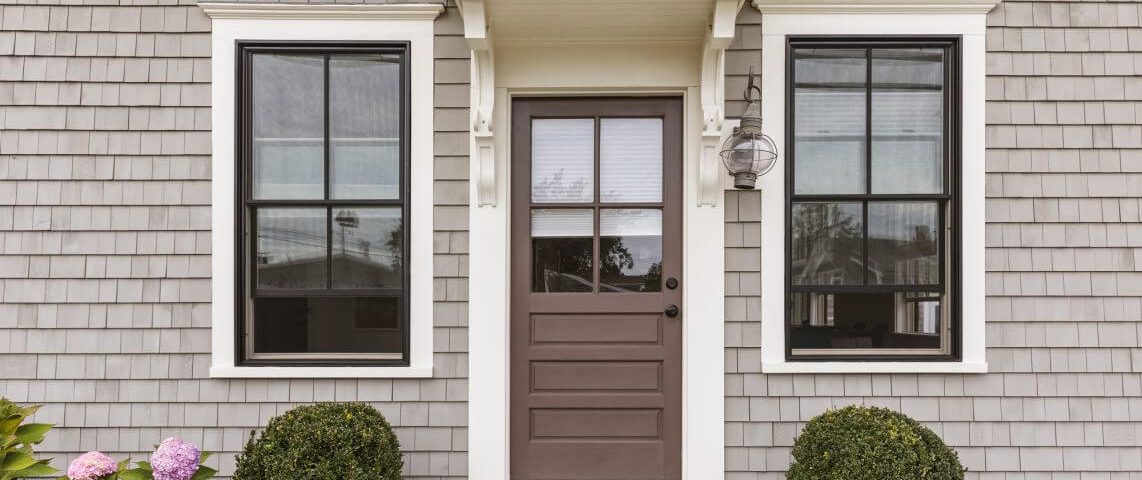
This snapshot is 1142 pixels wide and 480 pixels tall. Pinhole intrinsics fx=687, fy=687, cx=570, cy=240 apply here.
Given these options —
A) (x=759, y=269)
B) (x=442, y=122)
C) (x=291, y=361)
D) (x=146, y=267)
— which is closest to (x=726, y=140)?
(x=759, y=269)

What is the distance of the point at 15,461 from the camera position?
2.70m

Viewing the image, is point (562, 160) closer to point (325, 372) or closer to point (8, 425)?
point (325, 372)

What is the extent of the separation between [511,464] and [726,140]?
6.05ft

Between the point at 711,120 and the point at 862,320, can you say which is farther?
the point at 862,320

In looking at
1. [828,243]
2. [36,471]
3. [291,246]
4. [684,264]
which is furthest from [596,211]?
[36,471]

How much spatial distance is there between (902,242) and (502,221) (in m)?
Answer: 1.89

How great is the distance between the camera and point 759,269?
3.21 m

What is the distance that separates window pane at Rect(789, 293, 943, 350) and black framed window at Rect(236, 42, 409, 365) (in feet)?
6.32

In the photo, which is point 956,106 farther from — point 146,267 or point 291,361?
point 146,267

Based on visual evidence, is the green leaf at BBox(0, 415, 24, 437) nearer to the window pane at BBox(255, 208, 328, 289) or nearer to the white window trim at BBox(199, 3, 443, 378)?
the white window trim at BBox(199, 3, 443, 378)

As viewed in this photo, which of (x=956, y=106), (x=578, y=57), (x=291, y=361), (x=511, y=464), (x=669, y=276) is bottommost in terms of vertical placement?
(x=511, y=464)

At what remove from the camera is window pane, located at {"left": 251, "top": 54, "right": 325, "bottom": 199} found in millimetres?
3238

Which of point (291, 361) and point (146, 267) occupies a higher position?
point (146, 267)

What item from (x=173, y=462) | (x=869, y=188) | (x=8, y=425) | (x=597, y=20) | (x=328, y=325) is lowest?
(x=173, y=462)
